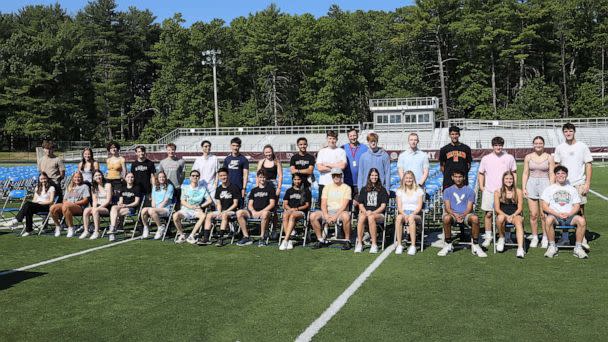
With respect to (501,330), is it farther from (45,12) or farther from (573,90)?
(45,12)

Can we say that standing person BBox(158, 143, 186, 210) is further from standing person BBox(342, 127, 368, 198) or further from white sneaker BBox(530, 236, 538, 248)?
white sneaker BBox(530, 236, 538, 248)

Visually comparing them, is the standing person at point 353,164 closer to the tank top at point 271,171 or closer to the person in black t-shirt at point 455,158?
the tank top at point 271,171

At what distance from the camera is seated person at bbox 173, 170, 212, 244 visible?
10.2 meters

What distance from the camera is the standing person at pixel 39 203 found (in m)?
11.2

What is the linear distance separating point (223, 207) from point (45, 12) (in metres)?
74.2

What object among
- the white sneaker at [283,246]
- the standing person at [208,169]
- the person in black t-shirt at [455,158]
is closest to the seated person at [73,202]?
the standing person at [208,169]

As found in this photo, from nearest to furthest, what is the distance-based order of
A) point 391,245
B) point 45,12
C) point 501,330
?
point 501,330 < point 391,245 < point 45,12

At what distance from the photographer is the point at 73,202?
439 inches

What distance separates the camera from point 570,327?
5316mm

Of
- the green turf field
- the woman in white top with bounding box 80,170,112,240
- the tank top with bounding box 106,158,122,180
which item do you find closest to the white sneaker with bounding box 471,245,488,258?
the green turf field

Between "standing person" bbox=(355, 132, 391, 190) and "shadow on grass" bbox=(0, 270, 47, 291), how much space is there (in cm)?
487

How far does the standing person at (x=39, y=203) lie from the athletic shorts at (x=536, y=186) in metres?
8.47

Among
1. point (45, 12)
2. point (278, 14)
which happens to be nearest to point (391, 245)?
point (278, 14)

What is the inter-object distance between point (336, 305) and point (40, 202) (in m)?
7.47
